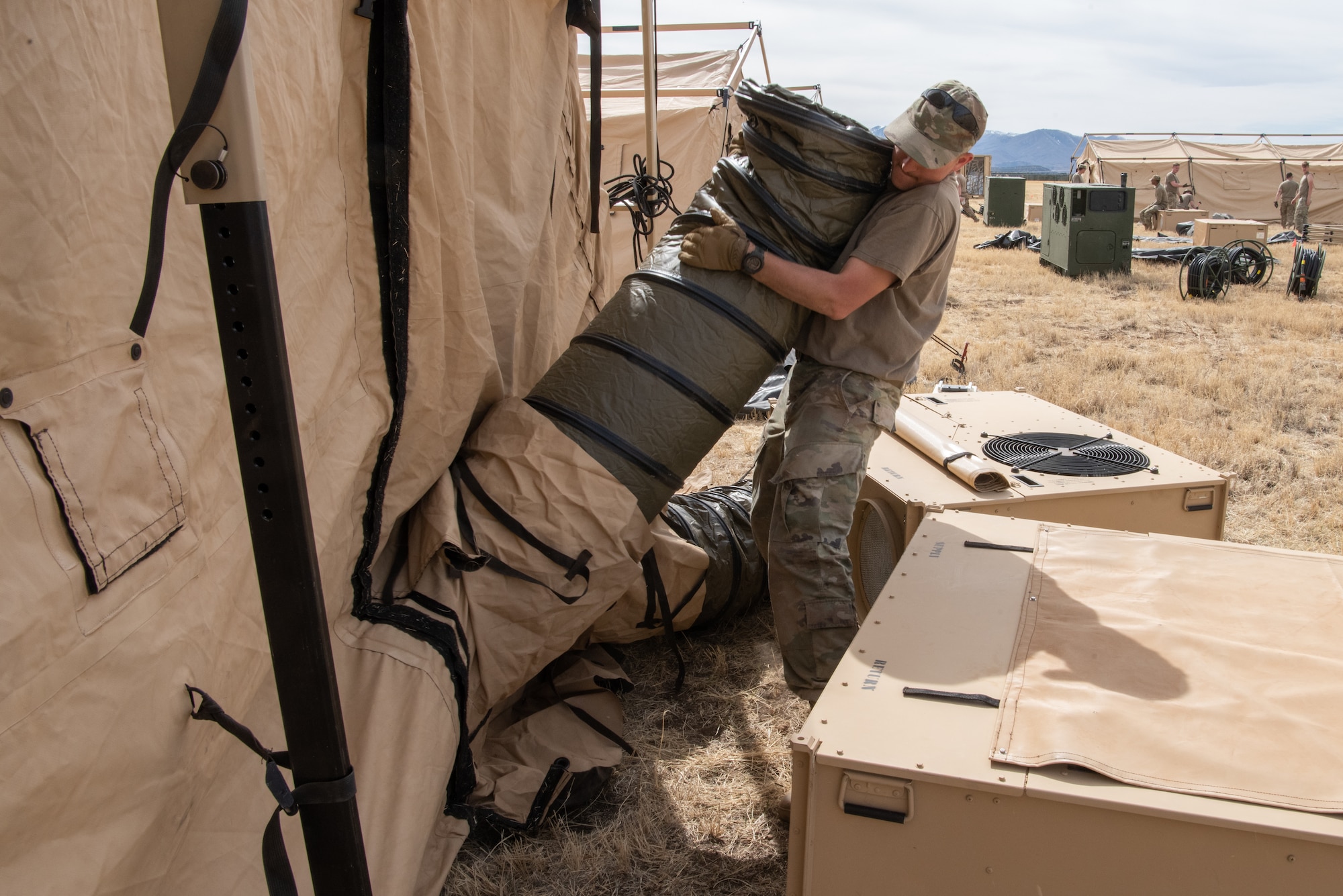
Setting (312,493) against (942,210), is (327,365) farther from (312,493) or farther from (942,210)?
→ (942,210)

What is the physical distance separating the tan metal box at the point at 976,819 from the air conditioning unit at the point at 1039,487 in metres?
1.22

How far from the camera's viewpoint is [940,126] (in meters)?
2.54

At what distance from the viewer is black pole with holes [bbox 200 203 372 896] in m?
1.07

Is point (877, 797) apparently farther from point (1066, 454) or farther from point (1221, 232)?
point (1221, 232)

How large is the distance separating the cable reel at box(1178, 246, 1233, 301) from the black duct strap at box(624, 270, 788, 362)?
9.88 metres

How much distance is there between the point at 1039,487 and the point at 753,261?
4.17 feet

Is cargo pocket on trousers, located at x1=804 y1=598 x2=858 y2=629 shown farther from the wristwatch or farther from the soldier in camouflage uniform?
the wristwatch

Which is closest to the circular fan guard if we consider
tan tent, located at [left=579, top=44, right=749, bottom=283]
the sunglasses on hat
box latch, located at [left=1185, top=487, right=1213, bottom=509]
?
box latch, located at [left=1185, top=487, right=1213, bottom=509]

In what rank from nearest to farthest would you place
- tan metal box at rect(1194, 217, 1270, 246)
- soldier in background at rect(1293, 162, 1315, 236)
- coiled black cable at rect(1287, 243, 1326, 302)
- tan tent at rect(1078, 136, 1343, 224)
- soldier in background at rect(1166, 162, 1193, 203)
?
coiled black cable at rect(1287, 243, 1326, 302) → tan metal box at rect(1194, 217, 1270, 246) → soldier in background at rect(1293, 162, 1315, 236) → soldier in background at rect(1166, 162, 1193, 203) → tan tent at rect(1078, 136, 1343, 224)

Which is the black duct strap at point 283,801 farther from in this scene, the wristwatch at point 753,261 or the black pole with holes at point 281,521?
the wristwatch at point 753,261

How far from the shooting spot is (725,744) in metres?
2.98

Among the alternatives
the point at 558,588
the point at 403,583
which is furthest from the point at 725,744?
the point at 403,583

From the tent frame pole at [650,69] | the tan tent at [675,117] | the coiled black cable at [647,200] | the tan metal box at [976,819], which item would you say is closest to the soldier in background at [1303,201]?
the tan tent at [675,117]

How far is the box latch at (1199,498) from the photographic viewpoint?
3.11 metres
